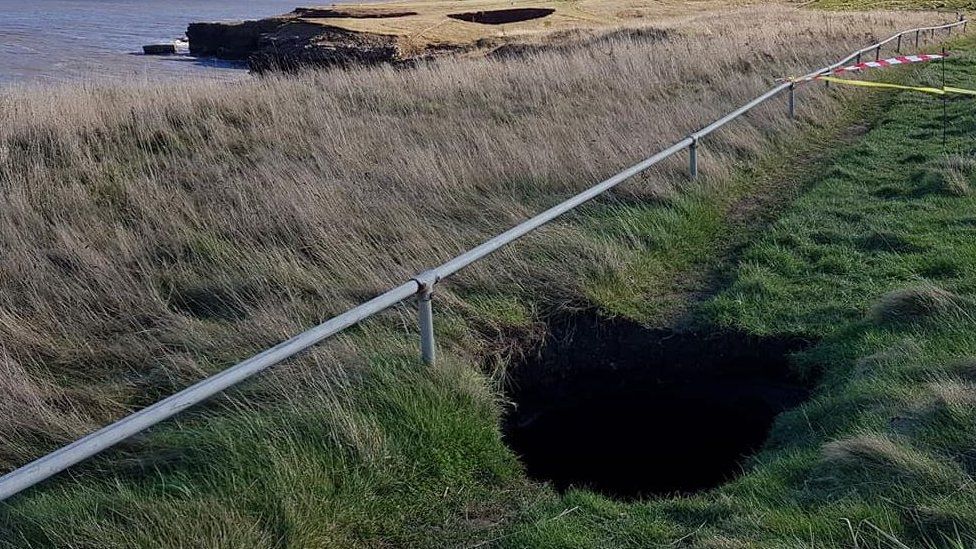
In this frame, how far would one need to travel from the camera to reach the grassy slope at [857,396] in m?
3.53

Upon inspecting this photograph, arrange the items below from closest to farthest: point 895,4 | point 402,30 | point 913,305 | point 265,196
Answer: point 913,305 → point 265,196 → point 402,30 → point 895,4

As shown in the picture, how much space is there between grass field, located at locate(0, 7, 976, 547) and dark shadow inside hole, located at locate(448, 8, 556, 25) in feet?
95.8

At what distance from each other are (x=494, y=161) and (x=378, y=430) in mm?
5054

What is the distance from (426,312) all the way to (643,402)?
189cm

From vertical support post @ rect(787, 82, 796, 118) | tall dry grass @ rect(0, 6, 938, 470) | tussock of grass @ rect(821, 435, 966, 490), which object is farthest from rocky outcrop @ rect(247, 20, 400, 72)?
tussock of grass @ rect(821, 435, 966, 490)

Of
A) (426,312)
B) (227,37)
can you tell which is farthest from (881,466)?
(227,37)

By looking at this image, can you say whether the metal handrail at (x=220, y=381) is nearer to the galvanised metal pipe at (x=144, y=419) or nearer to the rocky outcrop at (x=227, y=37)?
the galvanised metal pipe at (x=144, y=419)

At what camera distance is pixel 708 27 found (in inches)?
1076

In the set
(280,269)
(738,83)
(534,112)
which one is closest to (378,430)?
(280,269)

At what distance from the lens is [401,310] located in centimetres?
571

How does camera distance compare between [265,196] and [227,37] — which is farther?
[227,37]

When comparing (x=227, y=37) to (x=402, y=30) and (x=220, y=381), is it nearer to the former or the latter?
(x=402, y=30)

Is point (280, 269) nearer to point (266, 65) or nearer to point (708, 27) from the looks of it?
point (266, 65)

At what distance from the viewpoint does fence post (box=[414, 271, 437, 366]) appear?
4.62 meters
